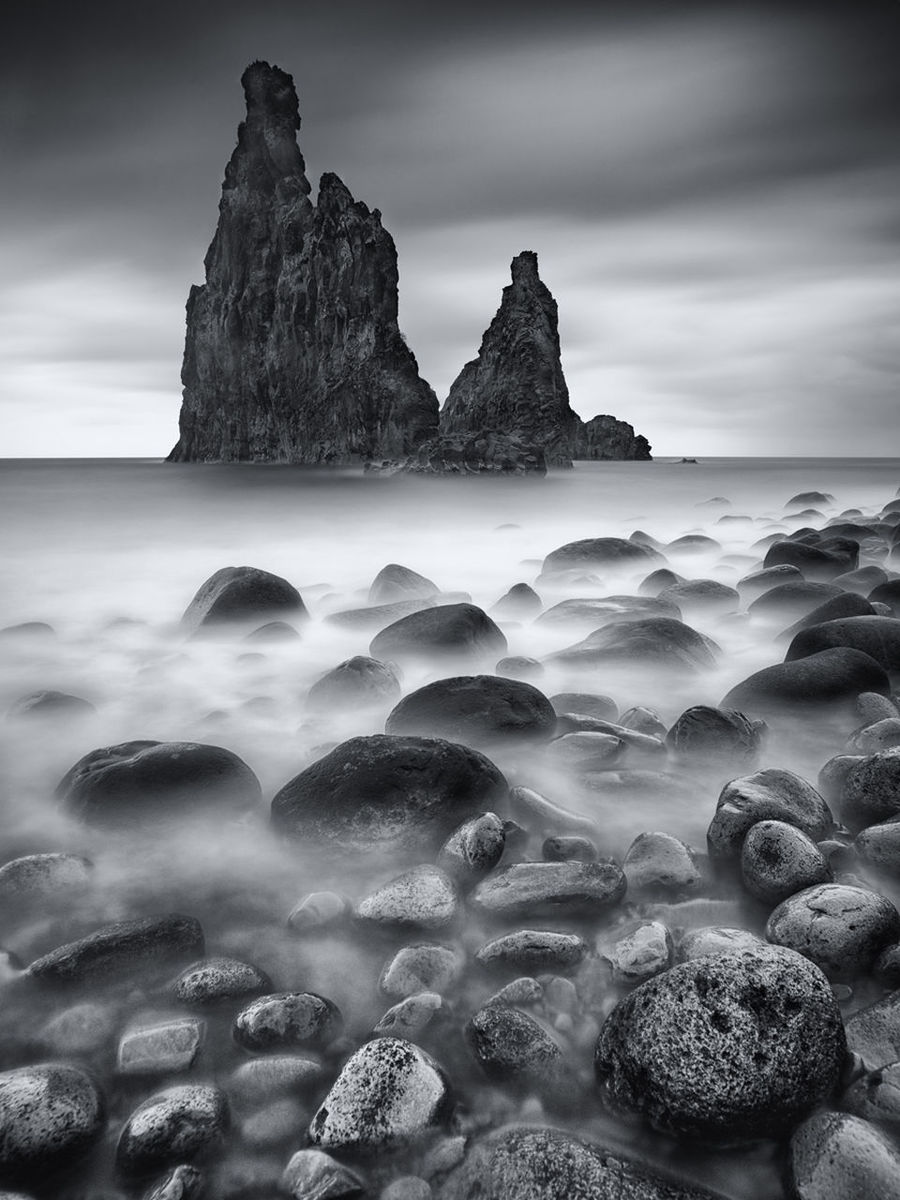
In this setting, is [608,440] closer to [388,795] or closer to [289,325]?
[289,325]

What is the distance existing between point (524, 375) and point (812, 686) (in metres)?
57.8

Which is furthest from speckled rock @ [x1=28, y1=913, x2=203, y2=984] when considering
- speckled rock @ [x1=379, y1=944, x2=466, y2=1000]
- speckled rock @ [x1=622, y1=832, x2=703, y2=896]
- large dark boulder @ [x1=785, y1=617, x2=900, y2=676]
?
large dark boulder @ [x1=785, y1=617, x2=900, y2=676]

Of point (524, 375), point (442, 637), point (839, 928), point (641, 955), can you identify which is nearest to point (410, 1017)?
point (641, 955)

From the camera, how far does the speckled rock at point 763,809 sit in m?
2.35

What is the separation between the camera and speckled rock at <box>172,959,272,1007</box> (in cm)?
184

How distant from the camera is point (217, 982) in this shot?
186 cm

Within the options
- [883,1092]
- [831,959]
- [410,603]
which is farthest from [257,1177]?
[410,603]

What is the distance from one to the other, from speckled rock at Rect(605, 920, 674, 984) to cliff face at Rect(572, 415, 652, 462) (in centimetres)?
10059

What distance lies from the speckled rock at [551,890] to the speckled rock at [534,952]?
16 centimetres

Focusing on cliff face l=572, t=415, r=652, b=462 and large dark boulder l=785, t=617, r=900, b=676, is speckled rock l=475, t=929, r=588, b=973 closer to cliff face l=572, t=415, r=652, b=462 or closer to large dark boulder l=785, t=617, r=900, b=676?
large dark boulder l=785, t=617, r=900, b=676

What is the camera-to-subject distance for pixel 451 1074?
164 centimetres

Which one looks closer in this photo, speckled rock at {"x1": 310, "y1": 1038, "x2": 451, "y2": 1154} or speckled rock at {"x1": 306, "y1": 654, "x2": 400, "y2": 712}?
speckled rock at {"x1": 310, "y1": 1038, "x2": 451, "y2": 1154}

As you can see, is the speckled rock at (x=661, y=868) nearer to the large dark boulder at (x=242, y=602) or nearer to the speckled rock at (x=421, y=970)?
the speckled rock at (x=421, y=970)

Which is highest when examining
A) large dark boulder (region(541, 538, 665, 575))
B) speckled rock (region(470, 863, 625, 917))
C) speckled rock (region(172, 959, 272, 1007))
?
large dark boulder (region(541, 538, 665, 575))
